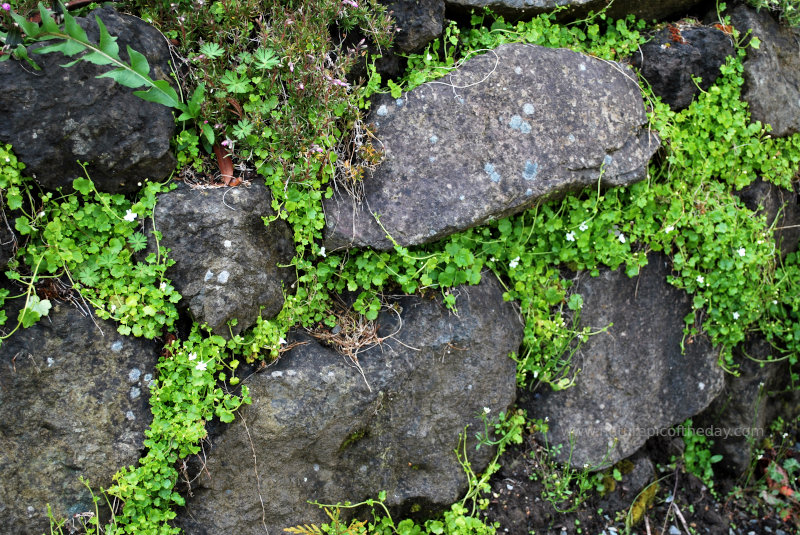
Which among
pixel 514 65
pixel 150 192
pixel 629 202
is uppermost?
pixel 514 65

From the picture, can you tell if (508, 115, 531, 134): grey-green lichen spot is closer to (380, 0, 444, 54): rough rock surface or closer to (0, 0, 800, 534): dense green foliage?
(0, 0, 800, 534): dense green foliage

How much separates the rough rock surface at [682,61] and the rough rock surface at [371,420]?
5.84 ft

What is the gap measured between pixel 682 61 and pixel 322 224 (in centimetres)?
267

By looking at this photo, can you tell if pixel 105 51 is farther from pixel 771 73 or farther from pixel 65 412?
pixel 771 73

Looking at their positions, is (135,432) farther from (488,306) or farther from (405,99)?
(405,99)

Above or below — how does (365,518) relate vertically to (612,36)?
below

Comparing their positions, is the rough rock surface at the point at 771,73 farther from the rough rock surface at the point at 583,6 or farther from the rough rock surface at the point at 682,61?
the rough rock surface at the point at 583,6

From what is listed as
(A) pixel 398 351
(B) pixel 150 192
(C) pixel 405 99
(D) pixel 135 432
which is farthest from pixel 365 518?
(C) pixel 405 99

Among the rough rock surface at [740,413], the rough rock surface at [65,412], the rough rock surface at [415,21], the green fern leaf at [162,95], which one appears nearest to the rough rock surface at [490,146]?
the rough rock surface at [415,21]

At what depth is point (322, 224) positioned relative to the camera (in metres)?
3.23

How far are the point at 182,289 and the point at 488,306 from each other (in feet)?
5.63

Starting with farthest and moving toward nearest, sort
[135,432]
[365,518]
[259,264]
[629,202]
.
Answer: [629,202] < [365,518] < [259,264] < [135,432]

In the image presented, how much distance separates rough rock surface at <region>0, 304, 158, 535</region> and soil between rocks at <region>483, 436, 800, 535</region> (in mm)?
2094

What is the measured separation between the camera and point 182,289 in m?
2.99
